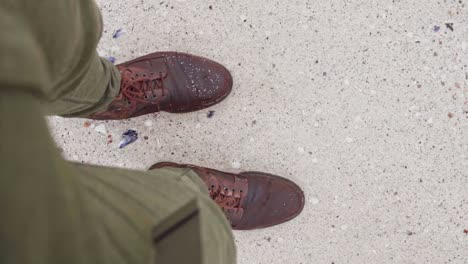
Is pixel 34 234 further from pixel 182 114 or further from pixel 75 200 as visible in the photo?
pixel 182 114

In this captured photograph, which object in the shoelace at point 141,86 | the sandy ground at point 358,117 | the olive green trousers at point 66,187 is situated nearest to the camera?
the olive green trousers at point 66,187

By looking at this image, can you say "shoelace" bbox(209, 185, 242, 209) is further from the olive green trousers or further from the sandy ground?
the olive green trousers

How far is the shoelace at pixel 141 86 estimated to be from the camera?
1.15m

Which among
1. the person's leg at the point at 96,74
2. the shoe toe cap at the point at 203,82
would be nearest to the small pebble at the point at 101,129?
the person's leg at the point at 96,74

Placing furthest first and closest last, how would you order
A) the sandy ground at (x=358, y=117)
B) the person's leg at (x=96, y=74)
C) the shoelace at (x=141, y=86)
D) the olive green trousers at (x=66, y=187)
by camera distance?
the sandy ground at (x=358, y=117), the shoelace at (x=141, y=86), the person's leg at (x=96, y=74), the olive green trousers at (x=66, y=187)

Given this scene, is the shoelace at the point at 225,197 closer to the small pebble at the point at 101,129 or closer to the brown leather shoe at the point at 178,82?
the brown leather shoe at the point at 178,82

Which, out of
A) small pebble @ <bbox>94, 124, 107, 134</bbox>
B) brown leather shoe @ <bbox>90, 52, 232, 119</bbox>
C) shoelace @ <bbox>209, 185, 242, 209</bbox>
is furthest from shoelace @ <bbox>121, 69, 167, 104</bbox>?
shoelace @ <bbox>209, 185, 242, 209</bbox>

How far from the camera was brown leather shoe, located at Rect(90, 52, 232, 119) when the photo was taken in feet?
4.00

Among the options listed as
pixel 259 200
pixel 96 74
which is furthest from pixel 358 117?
pixel 96 74

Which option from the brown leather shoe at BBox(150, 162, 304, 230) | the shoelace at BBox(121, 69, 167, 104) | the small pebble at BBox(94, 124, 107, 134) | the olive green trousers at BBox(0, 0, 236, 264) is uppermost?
the olive green trousers at BBox(0, 0, 236, 264)

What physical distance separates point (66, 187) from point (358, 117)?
0.96 meters

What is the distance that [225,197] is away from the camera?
121cm

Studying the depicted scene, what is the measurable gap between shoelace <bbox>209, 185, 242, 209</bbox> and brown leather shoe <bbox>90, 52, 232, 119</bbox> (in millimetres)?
241

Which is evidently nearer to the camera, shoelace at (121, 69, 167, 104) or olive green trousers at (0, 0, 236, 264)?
olive green trousers at (0, 0, 236, 264)
